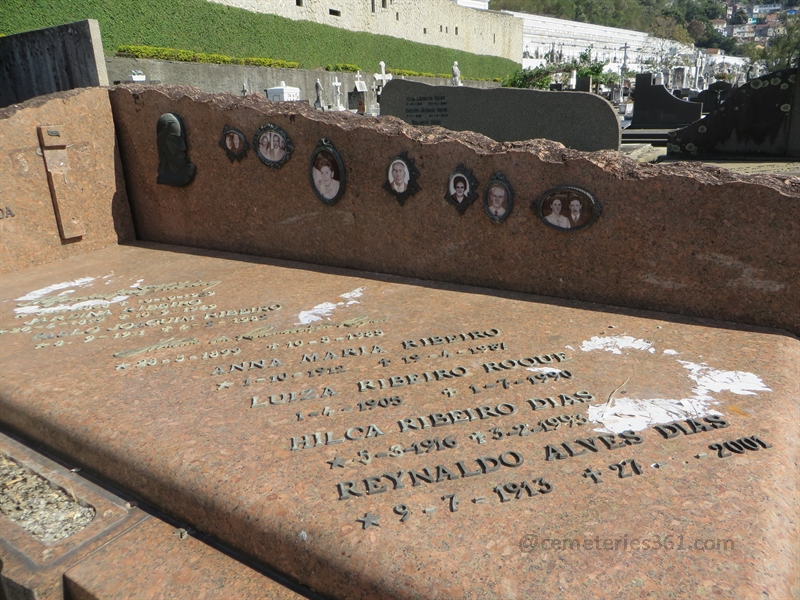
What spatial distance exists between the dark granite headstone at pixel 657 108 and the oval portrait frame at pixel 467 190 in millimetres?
11983

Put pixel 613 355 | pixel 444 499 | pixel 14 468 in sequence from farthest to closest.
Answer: pixel 613 355 < pixel 14 468 < pixel 444 499

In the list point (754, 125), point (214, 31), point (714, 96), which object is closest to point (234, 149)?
point (754, 125)

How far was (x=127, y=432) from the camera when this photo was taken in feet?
7.10

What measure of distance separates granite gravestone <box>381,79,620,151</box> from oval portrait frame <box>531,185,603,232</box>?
3.55 metres

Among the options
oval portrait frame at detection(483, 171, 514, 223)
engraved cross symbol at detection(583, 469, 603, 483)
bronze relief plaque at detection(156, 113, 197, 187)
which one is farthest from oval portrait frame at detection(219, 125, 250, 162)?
engraved cross symbol at detection(583, 469, 603, 483)

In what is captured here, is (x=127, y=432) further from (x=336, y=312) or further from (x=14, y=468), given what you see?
(x=336, y=312)

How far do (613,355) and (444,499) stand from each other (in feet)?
3.96

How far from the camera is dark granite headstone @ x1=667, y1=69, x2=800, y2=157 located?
777 centimetres

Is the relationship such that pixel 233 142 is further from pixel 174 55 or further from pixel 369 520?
pixel 174 55

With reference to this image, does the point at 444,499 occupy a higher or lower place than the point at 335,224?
lower

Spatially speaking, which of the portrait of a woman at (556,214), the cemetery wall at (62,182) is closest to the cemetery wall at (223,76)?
the cemetery wall at (62,182)

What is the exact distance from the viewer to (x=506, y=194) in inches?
130

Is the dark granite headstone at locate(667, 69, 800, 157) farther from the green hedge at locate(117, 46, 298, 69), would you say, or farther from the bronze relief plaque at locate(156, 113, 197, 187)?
the green hedge at locate(117, 46, 298, 69)

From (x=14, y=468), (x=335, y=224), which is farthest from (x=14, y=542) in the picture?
(x=335, y=224)
